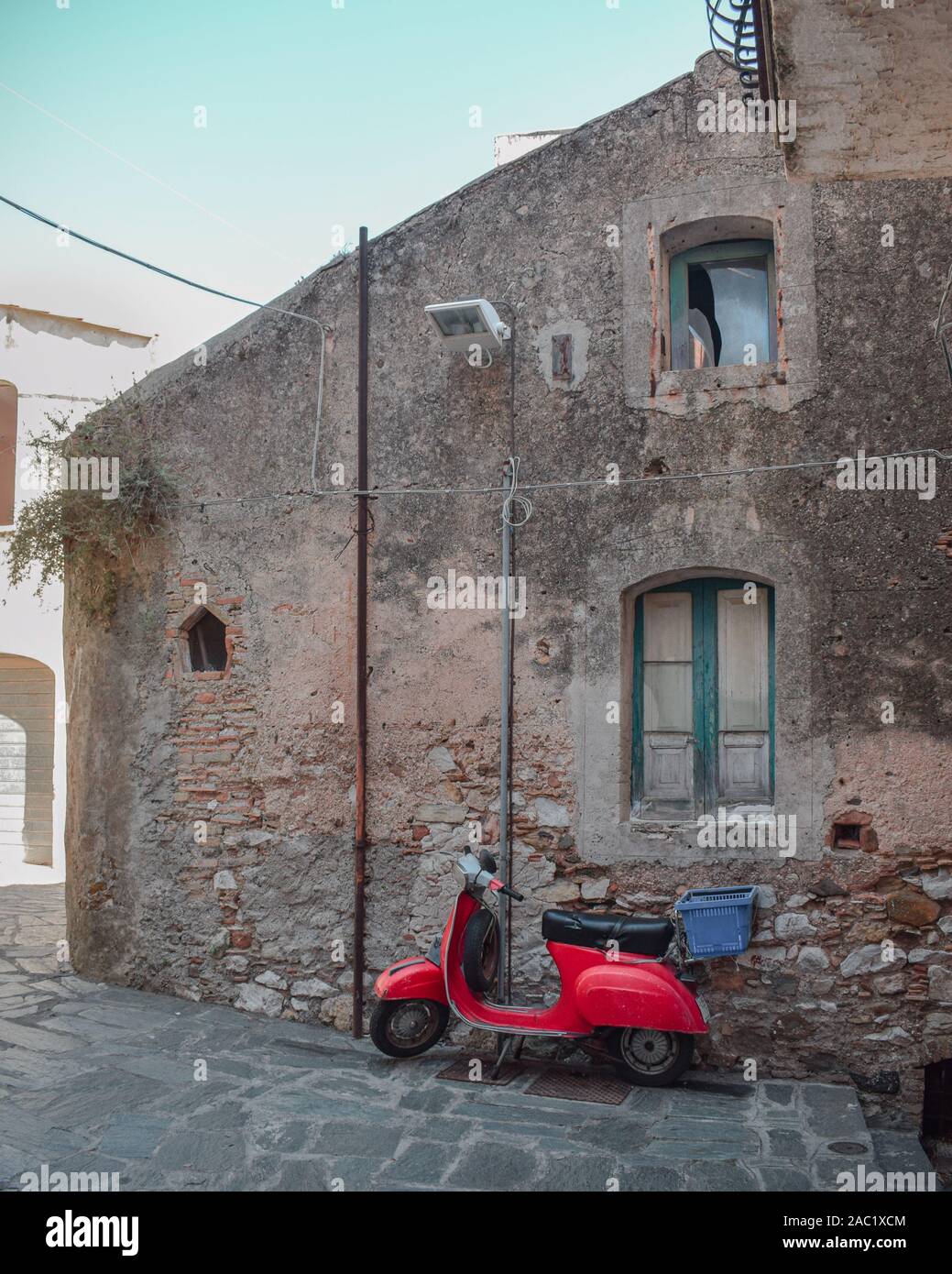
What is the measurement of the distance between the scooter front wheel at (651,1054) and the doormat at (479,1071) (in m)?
0.60

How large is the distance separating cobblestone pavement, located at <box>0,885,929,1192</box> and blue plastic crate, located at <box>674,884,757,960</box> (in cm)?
72

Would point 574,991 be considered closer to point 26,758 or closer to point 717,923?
point 717,923

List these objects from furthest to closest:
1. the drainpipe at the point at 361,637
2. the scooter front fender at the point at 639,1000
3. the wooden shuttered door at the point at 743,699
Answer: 1. the drainpipe at the point at 361,637
2. the wooden shuttered door at the point at 743,699
3. the scooter front fender at the point at 639,1000

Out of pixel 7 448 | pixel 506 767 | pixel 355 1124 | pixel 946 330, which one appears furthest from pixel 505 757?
pixel 7 448

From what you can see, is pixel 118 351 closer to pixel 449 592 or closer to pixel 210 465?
pixel 210 465

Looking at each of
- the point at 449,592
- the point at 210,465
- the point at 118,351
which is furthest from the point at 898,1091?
the point at 118,351

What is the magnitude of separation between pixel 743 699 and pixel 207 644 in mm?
3740

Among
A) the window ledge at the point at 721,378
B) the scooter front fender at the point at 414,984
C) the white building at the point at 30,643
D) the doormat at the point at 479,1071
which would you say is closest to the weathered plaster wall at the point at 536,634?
the window ledge at the point at 721,378

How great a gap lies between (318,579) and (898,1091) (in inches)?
177

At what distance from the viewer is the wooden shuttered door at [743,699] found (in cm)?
625

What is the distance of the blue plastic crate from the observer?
224 inches

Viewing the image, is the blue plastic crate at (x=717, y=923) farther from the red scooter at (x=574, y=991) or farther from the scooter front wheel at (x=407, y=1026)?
the scooter front wheel at (x=407, y=1026)

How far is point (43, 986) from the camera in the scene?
7531mm

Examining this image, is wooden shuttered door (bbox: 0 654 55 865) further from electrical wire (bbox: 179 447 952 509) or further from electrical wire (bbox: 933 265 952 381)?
electrical wire (bbox: 933 265 952 381)
